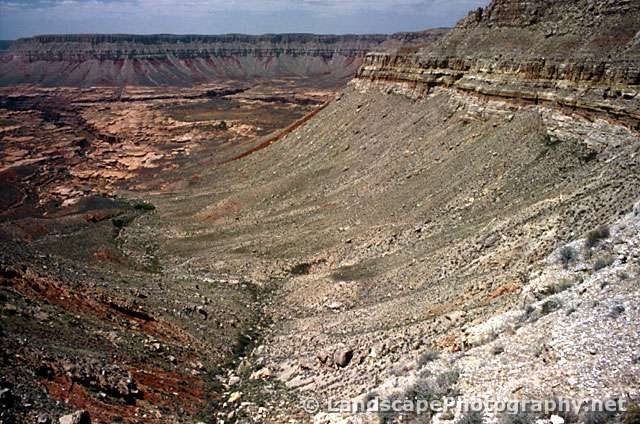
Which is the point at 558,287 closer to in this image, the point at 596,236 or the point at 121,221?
the point at 596,236

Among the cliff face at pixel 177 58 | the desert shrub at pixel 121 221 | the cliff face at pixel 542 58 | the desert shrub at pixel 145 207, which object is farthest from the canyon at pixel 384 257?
the cliff face at pixel 177 58

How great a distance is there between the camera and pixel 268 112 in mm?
93438

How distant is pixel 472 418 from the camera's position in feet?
24.7

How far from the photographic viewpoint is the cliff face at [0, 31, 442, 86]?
155750 millimetres

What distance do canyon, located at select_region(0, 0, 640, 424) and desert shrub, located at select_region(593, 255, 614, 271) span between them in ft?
0.17

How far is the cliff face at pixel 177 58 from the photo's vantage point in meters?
156

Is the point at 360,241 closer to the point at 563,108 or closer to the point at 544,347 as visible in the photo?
the point at 563,108

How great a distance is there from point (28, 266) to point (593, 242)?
15279mm

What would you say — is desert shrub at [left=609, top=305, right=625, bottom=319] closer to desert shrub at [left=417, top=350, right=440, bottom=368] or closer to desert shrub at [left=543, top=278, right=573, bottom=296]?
desert shrub at [left=543, top=278, right=573, bottom=296]

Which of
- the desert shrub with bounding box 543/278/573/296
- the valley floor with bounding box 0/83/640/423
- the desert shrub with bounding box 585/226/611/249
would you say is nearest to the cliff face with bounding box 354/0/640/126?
the valley floor with bounding box 0/83/640/423

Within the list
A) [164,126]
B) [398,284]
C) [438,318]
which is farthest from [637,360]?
[164,126]

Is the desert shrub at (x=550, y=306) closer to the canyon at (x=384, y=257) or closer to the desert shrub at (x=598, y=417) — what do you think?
the canyon at (x=384, y=257)

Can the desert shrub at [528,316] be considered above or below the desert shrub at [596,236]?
below

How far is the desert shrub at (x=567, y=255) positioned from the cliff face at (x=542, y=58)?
24.7ft
